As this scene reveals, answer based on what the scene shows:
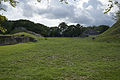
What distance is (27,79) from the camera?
6305 millimetres

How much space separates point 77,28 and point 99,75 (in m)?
108

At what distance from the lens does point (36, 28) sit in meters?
90.6

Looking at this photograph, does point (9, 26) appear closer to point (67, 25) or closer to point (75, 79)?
point (67, 25)

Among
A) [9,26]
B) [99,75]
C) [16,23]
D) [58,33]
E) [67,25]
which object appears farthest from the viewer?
[67,25]

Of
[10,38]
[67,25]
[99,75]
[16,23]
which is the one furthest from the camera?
[67,25]

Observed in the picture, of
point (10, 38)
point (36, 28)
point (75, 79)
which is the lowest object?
point (75, 79)

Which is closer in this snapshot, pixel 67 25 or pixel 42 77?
pixel 42 77

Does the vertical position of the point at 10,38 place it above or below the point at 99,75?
above

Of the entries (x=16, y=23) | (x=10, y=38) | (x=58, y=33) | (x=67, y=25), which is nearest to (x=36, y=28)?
(x=16, y=23)

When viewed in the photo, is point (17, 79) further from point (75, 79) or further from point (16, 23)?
point (16, 23)

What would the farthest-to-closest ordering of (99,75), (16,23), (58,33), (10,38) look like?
1. (58,33)
2. (16,23)
3. (10,38)
4. (99,75)

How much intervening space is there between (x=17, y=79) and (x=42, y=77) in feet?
4.93

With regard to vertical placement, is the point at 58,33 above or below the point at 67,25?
below

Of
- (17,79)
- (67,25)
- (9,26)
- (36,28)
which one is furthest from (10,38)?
(67,25)
